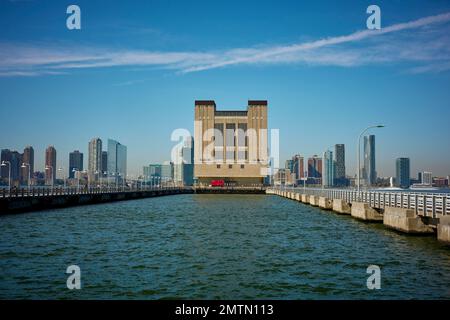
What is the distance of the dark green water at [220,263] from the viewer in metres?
17.2

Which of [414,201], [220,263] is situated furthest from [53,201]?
[220,263]

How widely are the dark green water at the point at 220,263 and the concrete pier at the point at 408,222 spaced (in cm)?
102

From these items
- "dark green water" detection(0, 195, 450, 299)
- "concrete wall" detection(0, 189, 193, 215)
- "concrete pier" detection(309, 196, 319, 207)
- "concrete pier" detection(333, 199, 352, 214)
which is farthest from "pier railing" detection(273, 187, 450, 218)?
"concrete wall" detection(0, 189, 193, 215)

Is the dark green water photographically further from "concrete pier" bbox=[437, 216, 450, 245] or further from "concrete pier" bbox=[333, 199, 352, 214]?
"concrete pier" bbox=[333, 199, 352, 214]

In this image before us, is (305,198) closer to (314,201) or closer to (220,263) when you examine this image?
(314,201)

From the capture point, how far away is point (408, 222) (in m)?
34.6

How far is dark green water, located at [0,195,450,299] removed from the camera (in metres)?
17.2

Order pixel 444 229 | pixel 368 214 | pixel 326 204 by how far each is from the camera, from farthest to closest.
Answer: pixel 326 204 → pixel 368 214 → pixel 444 229

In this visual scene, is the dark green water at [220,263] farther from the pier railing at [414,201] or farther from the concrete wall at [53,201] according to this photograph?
the concrete wall at [53,201]

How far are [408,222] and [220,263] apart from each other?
17.6m

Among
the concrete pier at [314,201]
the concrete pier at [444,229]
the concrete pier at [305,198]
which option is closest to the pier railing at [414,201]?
the concrete pier at [444,229]
